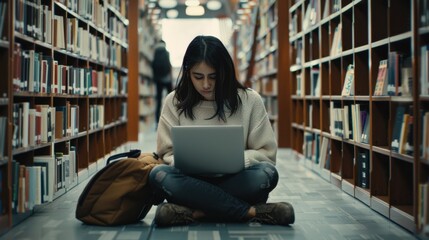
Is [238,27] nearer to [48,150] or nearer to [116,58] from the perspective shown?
[116,58]

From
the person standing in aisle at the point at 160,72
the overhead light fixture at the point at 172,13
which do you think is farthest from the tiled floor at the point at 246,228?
the overhead light fixture at the point at 172,13

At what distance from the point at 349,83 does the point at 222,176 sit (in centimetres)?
166

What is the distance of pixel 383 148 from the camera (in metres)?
3.40

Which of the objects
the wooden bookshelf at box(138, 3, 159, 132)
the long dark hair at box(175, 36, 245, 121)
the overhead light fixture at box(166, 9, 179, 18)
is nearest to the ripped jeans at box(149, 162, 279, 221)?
the long dark hair at box(175, 36, 245, 121)

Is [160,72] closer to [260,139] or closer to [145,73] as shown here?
[145,73]

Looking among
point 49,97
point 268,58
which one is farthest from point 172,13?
point 49,97

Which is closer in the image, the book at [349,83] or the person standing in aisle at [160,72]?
the book at [349,83]

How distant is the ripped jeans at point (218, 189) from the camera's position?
2.92 meters

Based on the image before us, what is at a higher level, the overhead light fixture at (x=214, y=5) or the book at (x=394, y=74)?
the overhead light fixture at (x=214, y=5)

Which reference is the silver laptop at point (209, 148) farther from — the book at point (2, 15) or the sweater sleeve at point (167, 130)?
the book at point (2, 15)

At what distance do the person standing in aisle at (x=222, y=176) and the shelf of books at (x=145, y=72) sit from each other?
7.22 m

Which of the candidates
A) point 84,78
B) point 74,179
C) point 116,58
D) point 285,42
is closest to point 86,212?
point 74,179

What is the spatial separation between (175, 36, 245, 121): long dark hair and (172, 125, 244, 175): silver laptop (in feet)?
1.14

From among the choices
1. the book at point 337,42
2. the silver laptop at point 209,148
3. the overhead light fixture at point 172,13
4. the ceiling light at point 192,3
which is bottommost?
the silver laptop at point 209,148
